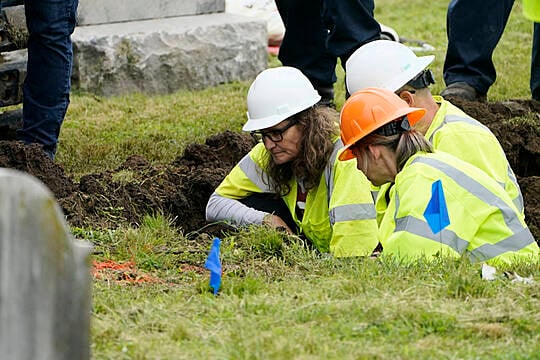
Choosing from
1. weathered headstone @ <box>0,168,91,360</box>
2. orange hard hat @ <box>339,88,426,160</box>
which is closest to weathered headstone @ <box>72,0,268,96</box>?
orange hard hat @ <box>339,88,426,160</box>

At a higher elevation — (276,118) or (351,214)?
(276,118)

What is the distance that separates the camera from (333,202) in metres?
5.89

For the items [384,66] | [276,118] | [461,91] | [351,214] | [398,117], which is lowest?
[461,91]

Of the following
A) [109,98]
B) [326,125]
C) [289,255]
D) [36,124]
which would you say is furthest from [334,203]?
[109,98]

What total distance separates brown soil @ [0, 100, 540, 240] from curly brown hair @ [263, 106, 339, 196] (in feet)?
1.97

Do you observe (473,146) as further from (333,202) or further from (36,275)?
(36,275)

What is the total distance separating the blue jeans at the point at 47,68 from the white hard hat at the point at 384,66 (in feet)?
5.81

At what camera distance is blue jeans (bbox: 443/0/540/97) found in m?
8.56

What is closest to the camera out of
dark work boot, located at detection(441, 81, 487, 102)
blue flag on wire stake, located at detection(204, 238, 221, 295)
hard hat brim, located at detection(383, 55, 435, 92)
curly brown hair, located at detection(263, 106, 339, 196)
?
blue flag on wire stake, located at detection(204, 238, 221, 295)

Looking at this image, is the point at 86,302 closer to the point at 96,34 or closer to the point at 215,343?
the point at 215,343

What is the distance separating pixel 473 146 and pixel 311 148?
0.89 m

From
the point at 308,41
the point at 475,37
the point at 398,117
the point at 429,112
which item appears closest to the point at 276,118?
the point at 429,112

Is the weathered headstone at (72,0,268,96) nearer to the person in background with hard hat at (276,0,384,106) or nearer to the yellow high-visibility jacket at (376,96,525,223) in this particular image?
the person in background with hard hat at (276,0,384,106)

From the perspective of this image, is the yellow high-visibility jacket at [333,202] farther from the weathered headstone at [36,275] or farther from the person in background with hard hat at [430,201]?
the weathered headstone at [36,275]
